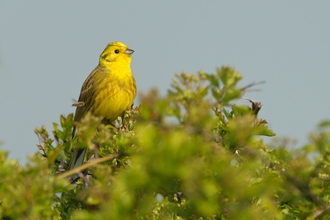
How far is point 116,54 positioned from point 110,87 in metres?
0.69

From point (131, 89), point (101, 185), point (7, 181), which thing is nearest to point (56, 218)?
point (7, 181)

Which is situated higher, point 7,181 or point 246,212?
point 7,181

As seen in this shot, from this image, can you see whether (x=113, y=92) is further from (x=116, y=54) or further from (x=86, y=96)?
(x=116, y=54)

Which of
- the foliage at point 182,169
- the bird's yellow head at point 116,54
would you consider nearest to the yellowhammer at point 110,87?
the bird's yellow head at point 116,54

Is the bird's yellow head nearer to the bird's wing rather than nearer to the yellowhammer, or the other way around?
the yellowhammer

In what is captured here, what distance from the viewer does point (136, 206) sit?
180 cm

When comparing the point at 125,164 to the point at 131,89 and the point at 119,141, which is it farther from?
the point at 131,89

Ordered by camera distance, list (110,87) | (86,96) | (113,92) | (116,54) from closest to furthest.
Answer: (113,92)
(110,87)
(86,96)
(116,54)

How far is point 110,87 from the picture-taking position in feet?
24.5

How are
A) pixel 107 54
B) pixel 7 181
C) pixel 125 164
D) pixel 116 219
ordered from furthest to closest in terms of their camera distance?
pixel 107 54, pixel 125 164, pixel 7 181, pixel 116 219

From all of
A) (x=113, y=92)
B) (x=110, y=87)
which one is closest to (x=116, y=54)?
(x=110, y=87)

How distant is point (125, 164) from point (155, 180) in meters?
2.77

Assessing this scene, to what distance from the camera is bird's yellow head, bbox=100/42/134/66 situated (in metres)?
7.93

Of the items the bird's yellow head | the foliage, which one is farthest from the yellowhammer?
the foliage
